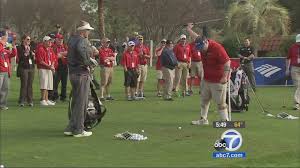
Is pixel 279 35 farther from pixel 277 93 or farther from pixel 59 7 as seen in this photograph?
pixel 59 7

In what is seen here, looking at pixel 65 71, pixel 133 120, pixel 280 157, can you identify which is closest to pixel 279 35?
pixel 65 71

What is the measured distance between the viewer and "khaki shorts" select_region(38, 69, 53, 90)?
675 inches

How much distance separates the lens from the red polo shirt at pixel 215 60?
40.4 ft

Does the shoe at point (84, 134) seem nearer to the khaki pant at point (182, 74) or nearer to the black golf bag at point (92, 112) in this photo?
the black golf bag at point (92, 112)

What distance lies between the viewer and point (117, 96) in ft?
68.1

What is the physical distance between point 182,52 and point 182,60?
0.92 feet

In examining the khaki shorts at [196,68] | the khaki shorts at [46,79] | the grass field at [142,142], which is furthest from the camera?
Result: the khaki shorts at [196,68]

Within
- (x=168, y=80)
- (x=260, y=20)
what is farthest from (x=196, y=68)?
(x=260, y=20)

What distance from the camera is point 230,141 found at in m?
9.27

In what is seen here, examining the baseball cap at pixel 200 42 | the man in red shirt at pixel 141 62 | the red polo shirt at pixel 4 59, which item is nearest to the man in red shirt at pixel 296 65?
the baseball cap at pixel 200 42

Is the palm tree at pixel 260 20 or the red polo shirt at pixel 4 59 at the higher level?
the palm tree at pixel 260 20

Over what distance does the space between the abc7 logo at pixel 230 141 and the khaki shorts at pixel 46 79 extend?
8.88 metres

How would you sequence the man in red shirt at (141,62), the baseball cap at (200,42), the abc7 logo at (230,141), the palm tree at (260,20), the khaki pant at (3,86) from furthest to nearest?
the palm tree at (260,20)
the man in red shirt at (141,62)
the khaki pant at (3,86)
the baseball cap at (200,42)
the abc7 logo at (230,141)

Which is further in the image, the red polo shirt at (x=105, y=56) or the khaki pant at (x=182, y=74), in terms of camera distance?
the khaki pant at (x=182, y=74)
